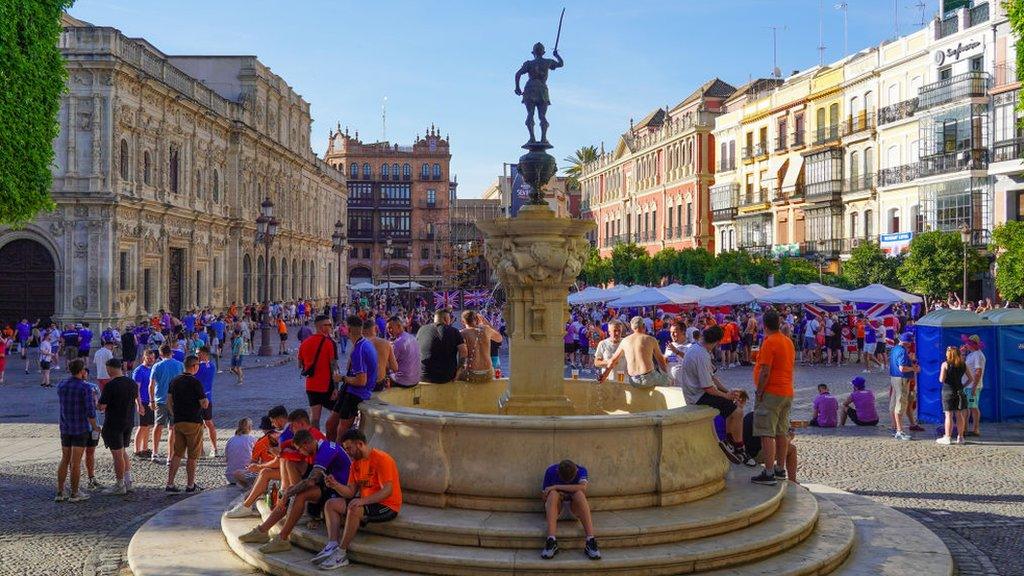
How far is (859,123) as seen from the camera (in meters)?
46.6

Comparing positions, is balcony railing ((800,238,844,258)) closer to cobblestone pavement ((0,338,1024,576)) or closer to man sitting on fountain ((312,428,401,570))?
cobblestone pavement ((0,338,1024,576))

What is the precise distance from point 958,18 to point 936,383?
93.0 ft

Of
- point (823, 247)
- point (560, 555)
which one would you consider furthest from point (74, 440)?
point (823, 247)

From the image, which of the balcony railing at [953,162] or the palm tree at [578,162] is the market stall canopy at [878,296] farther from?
the palm tree at [578,162]

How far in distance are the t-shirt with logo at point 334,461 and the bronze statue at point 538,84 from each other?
453 centimetres

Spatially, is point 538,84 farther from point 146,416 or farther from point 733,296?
point 733,296

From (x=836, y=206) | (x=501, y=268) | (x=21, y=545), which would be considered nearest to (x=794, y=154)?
(x=836, y=206)

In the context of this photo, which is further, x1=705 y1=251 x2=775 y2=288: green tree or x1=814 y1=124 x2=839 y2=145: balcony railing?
x1=814 y1=124 x2=839 y2=145: balcony railing

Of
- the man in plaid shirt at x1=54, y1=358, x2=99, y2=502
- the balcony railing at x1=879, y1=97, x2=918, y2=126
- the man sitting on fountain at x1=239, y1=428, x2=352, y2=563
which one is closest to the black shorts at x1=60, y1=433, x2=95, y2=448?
the man in plaid shirt at x1=54, y1=358, x2=99, y2=502

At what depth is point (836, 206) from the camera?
48500mm

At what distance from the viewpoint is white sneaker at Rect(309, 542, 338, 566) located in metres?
7.32

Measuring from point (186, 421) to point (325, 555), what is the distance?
4.08 m

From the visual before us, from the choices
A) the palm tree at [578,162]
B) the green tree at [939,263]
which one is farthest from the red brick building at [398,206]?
the green tree at [939,263]

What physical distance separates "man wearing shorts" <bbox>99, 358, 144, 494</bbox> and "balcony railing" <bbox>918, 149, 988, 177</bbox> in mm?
35086
